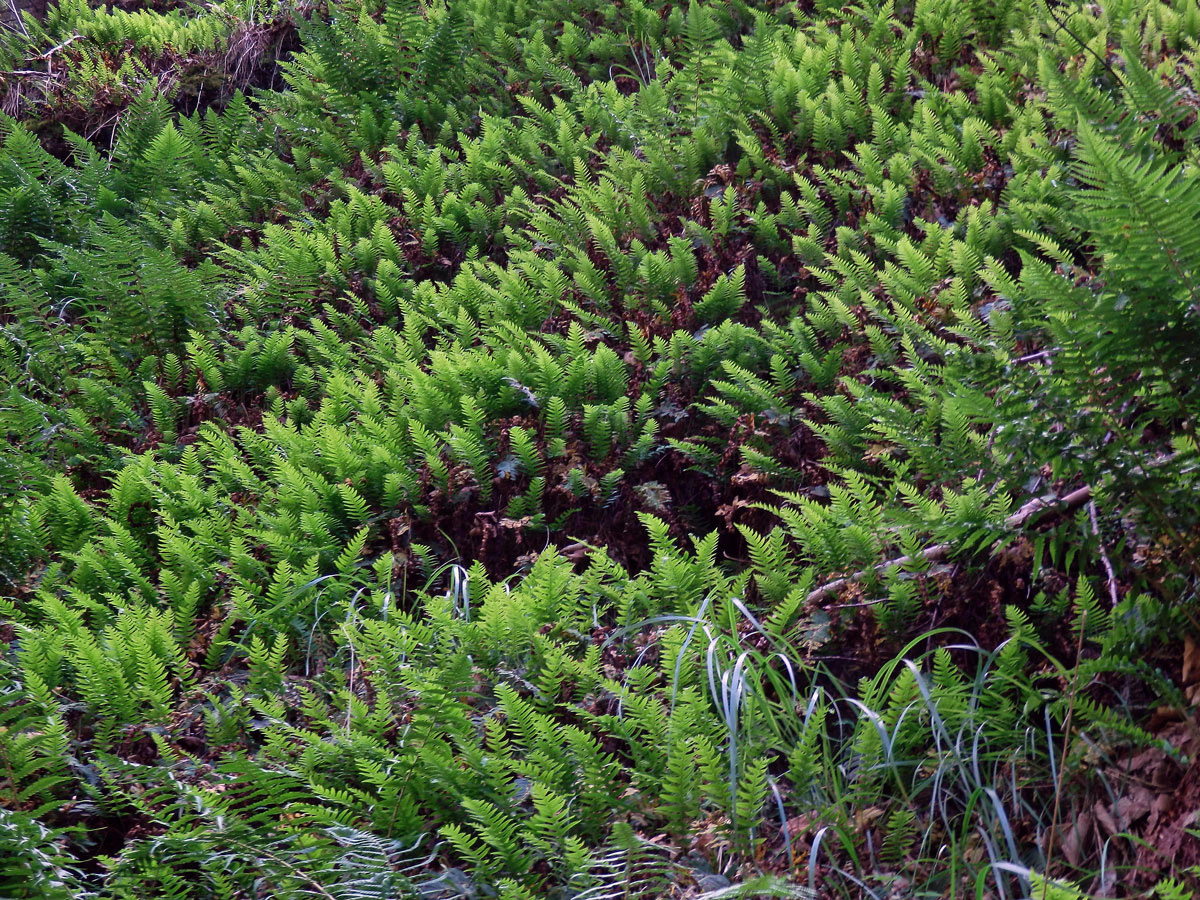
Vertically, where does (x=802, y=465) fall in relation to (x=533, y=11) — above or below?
below

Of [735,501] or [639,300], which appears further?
[639,300]

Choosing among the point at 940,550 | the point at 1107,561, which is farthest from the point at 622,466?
the point at 1107,561

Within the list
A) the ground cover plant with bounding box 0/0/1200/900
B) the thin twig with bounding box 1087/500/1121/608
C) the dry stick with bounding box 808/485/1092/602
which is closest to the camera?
the ground cover plant with bounding box 0/0/1200/900

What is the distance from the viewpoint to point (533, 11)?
27.7 ft

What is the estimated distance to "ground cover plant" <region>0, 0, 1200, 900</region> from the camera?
102 inches

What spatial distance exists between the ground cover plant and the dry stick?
2 centimetres

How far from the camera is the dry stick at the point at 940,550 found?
301cm

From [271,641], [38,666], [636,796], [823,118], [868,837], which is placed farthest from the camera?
[823,118]

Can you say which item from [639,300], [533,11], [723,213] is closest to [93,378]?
[639,300]

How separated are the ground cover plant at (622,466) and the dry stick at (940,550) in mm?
19

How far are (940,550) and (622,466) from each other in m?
1.56

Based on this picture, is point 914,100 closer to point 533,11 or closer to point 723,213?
point 723,213

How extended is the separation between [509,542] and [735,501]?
3.41ft

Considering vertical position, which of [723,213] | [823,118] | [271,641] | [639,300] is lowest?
[271,641]
